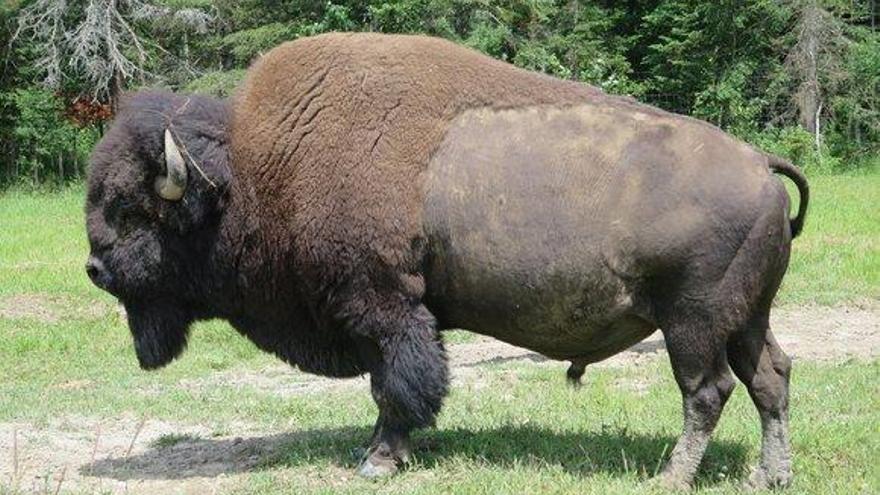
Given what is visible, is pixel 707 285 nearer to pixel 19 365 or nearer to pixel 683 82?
pixel 19 365

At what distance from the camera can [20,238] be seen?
20.3m

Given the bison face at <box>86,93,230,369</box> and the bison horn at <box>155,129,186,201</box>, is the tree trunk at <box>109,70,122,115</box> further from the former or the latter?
the bison horn at <box>155,129,186,201</box>

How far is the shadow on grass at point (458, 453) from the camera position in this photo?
246 inches

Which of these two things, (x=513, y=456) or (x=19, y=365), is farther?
(x=19, y=365)

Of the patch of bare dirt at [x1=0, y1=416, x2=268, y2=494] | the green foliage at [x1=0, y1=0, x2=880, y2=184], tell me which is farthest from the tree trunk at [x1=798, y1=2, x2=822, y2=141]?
the patch of bare dirt at [x1=0, y1=416, x2=268, y2=494]

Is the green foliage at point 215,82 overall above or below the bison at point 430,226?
below

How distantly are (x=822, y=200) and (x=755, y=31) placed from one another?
15792 millimetres

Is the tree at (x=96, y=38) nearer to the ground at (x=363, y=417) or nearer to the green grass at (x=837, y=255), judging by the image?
the ground at (x=363, y=417)

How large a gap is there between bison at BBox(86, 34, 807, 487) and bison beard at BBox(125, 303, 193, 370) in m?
0.01

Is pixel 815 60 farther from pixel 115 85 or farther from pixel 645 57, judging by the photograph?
pixel 115 85

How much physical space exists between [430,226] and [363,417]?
7.91ft

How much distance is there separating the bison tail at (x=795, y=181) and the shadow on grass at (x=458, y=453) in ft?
4.37

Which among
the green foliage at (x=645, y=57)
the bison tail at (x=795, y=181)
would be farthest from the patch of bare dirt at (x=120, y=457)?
the green foliage at (x=645, y=57)

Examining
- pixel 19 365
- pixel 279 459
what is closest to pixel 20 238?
pixel 19 365
